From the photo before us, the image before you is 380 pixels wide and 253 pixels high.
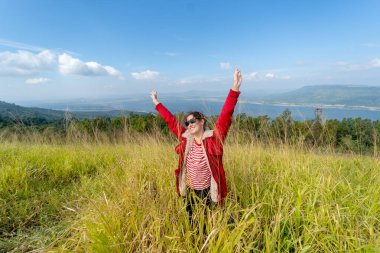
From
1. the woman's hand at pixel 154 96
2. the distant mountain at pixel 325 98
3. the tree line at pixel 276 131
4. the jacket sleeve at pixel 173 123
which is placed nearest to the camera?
the jacket sleeve at pixel 173 123

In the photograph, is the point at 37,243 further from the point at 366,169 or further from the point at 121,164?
the point at 366,169

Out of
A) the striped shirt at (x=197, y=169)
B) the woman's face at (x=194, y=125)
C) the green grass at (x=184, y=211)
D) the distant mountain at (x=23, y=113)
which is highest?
the distant mountain at (x=23, y=113)

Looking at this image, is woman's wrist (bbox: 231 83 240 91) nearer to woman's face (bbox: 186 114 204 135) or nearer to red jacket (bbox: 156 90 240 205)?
red jacket (bbox: 156 90 240 205)

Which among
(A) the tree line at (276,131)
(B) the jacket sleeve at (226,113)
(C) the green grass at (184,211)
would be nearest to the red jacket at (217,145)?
(B) the jacket sleeve at (226,113)

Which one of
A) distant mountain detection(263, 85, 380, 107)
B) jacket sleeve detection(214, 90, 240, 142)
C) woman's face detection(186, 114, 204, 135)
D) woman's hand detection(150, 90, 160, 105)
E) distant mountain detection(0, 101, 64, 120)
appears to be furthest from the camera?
distant mountain detection(263, 85, 380, 107)

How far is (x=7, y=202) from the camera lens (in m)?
3.27

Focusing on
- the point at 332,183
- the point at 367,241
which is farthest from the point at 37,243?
the point at 332,183

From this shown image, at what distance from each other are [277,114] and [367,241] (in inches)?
126

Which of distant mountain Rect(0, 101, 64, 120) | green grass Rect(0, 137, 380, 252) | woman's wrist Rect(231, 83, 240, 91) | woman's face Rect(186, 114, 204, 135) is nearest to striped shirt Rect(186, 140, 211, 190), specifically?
woman's face Rect(186, 114, 204, 135)

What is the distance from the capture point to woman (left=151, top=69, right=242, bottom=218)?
214 centimetres

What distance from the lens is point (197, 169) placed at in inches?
91.0

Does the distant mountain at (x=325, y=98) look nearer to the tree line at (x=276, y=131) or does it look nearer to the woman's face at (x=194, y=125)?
the tree line at (x=276, y=131)

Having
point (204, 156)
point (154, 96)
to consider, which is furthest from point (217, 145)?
point (154, 96)

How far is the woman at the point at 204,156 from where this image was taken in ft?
7.02
